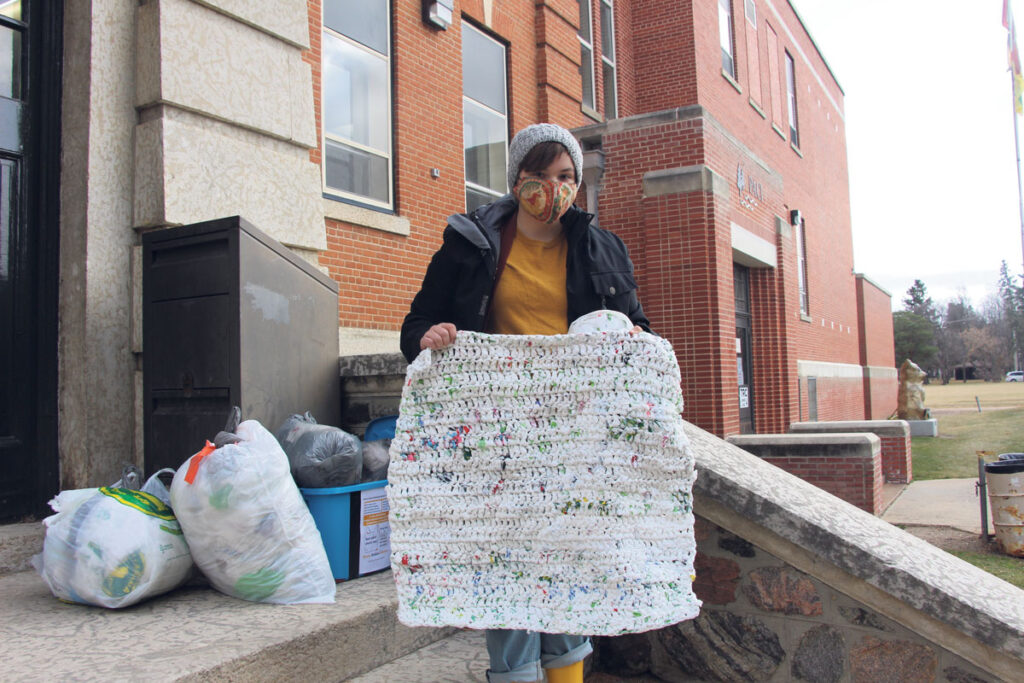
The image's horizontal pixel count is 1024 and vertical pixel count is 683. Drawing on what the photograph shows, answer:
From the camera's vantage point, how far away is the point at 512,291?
227 cm

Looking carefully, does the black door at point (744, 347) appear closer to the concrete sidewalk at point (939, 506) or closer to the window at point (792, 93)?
the concrete sidewalk at point (939, 506)

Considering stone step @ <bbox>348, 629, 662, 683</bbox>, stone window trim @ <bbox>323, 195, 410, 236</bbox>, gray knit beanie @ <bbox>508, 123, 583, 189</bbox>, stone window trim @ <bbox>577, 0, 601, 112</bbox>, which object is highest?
stone window trim @ <bbox>577, 0, 601, 112</bbox>

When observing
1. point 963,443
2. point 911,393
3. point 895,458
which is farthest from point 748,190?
point 911,393

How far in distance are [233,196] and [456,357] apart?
3025mm

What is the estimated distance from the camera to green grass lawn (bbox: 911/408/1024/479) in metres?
12.6

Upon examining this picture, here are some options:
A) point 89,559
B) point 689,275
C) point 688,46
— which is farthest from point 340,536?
point 688,46

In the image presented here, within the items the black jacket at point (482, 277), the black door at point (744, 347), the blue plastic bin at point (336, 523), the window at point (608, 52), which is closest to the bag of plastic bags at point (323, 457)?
the blue plastic bin at point (336, 523)

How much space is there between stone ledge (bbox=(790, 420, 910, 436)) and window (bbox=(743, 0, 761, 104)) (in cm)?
991

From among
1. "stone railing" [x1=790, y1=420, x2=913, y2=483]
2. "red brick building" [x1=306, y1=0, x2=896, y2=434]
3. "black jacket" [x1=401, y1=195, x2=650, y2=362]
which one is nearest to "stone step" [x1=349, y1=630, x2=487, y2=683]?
"black jacket" [x1=401, y1=195, x2=650, y2=362]

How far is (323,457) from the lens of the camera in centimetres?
326

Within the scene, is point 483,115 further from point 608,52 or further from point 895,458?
point 895,458

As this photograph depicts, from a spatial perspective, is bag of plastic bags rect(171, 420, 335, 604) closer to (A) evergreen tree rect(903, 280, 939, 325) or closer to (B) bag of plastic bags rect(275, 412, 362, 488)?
(B) bag of plastic bags rect(275, 412, 362, 488)

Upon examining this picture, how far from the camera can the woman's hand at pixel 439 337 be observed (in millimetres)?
2031

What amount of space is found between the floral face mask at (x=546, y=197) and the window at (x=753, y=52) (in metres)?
17.3
